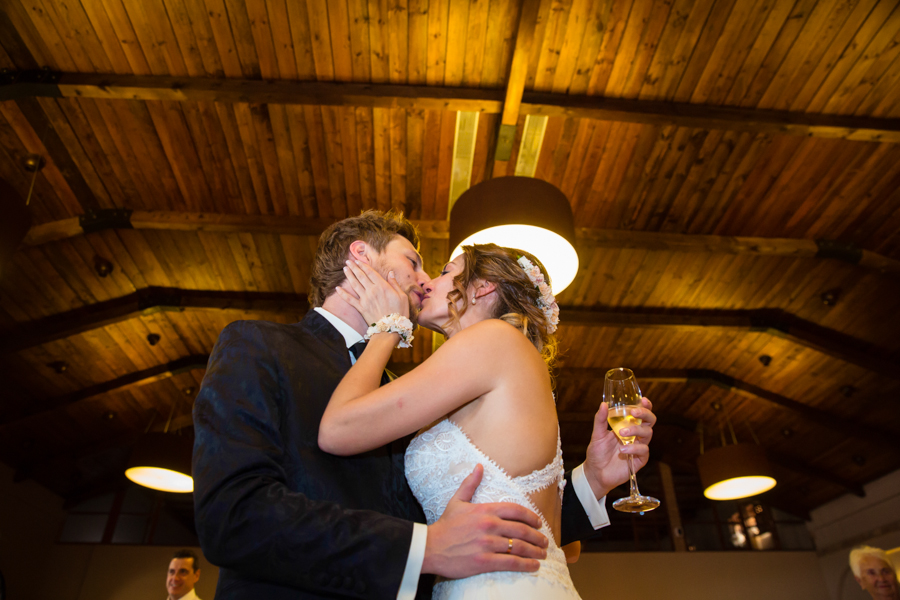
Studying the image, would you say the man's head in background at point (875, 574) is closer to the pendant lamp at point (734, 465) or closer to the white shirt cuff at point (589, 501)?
the pendant lamp at point (734, 465)

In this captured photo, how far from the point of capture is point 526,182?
11.1 feet

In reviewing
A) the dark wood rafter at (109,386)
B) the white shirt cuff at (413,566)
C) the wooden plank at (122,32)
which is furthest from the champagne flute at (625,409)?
the dark wood rafter at (109,386)

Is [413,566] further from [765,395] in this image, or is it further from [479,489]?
[765,395]

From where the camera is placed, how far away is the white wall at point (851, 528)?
1107 cm

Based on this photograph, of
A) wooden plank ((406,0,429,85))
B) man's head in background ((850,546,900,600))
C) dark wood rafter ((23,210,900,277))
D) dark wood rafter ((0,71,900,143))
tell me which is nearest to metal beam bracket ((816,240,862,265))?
dark wood rafter ((23,210,900,277))

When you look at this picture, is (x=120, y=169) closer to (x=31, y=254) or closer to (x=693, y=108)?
(x=31, y=254)

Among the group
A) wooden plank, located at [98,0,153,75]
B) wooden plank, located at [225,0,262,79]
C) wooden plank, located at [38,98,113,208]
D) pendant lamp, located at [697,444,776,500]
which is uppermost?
wooden plank, located at [225,0,262,79]

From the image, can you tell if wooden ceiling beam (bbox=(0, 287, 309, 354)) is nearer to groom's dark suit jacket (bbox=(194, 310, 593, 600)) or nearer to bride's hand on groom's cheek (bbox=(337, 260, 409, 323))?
bride's hand on groom's cheek (bbox=(337, 260, 409, 323))

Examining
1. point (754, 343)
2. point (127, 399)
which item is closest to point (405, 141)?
point (754, 343)

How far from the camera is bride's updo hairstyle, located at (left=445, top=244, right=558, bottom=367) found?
2.04 metres

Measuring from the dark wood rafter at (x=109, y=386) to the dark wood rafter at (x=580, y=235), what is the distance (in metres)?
3.25

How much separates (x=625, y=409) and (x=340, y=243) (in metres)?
1.06

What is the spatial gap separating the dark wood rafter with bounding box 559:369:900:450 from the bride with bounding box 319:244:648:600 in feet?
26.4

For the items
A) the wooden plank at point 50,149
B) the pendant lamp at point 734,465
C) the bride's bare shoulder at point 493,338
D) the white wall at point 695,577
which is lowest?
the bride's bare shoulder at point 493,338
